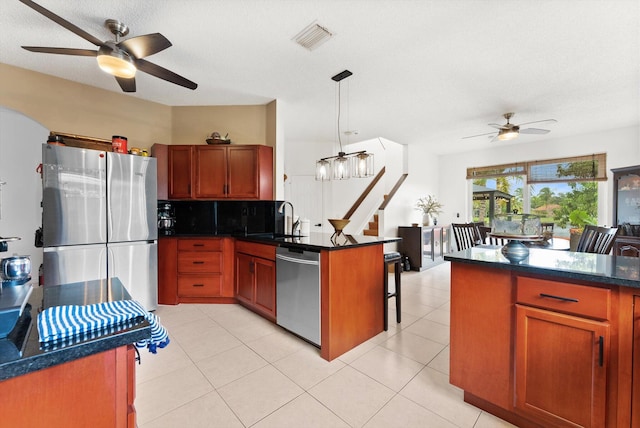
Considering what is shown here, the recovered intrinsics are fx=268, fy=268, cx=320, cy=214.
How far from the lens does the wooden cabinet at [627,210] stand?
13.3 feet

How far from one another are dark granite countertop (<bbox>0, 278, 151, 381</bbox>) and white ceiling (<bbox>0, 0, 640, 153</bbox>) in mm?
2076

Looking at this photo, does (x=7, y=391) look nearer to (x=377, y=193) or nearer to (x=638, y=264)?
(x=638, y=264)

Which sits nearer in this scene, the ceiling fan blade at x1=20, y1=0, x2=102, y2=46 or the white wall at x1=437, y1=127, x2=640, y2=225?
the ceiling fan blade at x1=20, y1=0, x2=102, y2=46

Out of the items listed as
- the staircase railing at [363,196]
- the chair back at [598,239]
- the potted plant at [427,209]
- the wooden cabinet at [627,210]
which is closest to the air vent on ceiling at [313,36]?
the chair back at [598,239]

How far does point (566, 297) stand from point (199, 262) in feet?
11.3

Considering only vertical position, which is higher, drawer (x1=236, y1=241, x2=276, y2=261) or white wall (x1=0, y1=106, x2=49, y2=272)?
white wall (x1=0, y1=106, x2=49, y2=272)

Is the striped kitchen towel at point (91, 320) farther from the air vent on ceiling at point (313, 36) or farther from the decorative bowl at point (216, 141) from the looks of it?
the decorative bowl at point (216, 141)

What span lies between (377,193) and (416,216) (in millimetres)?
1049

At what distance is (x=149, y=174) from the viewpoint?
10.2 feet

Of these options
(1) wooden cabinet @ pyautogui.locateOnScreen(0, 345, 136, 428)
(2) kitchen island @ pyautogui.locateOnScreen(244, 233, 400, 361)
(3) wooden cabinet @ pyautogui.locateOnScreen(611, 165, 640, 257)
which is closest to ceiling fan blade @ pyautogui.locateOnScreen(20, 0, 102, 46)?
(1) wooden cabinet @ pyautogui.locateOnScreen(0, 345, 136, 428)

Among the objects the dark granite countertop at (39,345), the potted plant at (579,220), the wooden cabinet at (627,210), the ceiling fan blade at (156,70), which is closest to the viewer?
the dark granite countertop at (39,345)

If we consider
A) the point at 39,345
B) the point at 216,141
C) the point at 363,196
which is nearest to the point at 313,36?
the point at 216,141

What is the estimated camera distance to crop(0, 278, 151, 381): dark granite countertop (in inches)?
23.6

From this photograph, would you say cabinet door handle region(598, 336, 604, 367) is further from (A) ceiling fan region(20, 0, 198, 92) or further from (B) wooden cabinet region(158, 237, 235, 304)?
(B) wooden cabinet region(158, 237, 235, 304)
